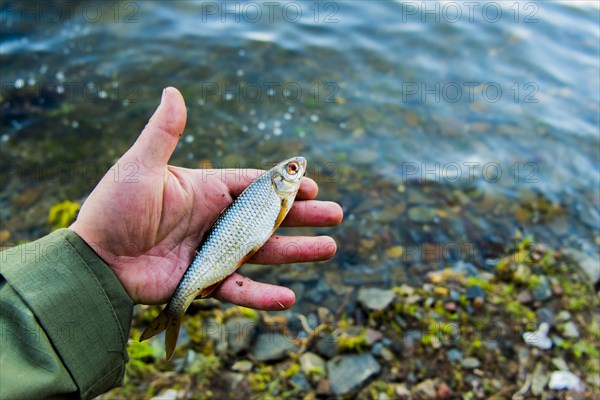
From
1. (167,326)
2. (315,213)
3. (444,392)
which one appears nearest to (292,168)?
(315,213)

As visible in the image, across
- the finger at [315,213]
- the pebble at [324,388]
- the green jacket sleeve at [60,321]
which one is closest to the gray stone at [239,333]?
the pebble at [324,388]

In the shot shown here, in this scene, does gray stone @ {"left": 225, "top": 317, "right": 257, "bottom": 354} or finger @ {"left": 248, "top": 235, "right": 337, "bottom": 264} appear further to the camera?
gray stone @ {"left": 225, "top": 317, "right": 257, "bottom": 354}

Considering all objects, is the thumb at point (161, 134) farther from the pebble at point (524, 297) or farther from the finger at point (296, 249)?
the pebble at point (524, 297)

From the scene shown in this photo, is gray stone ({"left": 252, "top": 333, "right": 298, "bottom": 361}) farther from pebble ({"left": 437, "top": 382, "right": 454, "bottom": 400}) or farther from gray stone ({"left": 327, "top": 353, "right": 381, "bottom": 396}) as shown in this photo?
pebble ({"left": 437, "top": 382, "right": 454, "bottom": 400})

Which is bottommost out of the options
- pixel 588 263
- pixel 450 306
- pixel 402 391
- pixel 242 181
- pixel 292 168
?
pixel 402 391

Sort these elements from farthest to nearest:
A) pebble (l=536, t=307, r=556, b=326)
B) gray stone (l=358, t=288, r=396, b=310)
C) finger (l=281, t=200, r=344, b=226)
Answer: gray stone (l=358, t=288, r=396, b=310)
pebble (l=536, t=307, r=556, b=326)
finger (l=281, t=200, r=344, b=226)

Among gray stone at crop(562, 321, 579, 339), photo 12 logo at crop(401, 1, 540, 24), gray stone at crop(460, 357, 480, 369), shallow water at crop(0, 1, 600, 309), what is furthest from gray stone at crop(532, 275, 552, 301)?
photo 12 logo at crop(401, 1, 540, 24)

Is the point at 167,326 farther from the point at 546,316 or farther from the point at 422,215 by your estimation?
the point at 422,215
